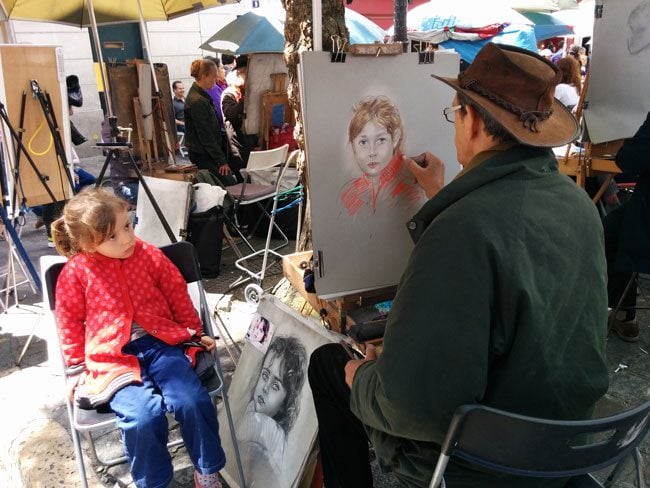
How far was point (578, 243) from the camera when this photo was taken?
116 cm

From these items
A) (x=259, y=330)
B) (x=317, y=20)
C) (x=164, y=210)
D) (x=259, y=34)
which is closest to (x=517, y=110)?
(x=317, y=20)

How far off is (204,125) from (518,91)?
162 inches

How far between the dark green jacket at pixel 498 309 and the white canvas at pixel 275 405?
28.3 inches

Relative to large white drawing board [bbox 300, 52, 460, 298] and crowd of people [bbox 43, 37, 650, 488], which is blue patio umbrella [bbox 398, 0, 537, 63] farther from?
crowd of people [bbox 43, 37, 650, 488]

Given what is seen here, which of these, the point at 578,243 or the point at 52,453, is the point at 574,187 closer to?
the point at 578,243

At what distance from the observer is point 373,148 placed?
1.98 m

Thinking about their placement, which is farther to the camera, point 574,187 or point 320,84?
→ point 320,84

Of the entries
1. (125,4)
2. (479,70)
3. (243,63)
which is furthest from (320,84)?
(125,4)

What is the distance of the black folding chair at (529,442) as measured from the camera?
102cm

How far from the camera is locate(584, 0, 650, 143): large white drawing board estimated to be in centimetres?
313

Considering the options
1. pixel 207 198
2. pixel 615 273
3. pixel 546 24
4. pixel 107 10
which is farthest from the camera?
pixel 546 24

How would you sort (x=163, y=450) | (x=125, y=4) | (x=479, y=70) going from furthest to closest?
(x=125, y=4), (x=163, y=450), (x=479, y=70)

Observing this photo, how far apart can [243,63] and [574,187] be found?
463cm

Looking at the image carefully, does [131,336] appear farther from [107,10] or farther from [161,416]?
[107,10]
